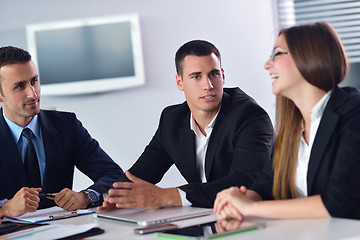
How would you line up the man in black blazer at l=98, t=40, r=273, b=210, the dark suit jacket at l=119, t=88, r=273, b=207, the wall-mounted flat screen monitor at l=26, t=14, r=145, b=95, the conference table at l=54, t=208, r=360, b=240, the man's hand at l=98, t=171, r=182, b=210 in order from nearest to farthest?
the conference table at l=54, t=208, r=360, b=240 → the man's hand at l=98, t=171, r=182, b=210 → the dark suit jacket at l=119, t=88, r=273, b=207 → the man in black blazer at l=98, t=40, r=273, b=210 → the wall-mounted flat screen monitor at l=26, t=14, r=145, b=95

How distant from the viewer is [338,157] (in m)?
1.66

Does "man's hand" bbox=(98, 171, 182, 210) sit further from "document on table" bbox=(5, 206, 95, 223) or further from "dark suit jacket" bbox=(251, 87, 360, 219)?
"dark suit jacket" bbox=(251, 87, 360, 219)

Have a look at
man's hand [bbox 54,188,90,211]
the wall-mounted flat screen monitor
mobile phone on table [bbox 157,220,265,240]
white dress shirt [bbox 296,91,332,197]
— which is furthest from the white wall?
mobile phone on table [bbox 157,220,265,240]

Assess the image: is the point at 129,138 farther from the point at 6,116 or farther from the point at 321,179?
the point at 321,179

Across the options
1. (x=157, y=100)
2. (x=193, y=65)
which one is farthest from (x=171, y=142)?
(x=157, y=100)

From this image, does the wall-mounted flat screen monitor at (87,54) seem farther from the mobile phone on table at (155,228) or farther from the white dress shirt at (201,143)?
the mobile phone on table at (155,228)

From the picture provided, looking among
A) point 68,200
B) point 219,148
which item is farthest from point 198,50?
point 68,200

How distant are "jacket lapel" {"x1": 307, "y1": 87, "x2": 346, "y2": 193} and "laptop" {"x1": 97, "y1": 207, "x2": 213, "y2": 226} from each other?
1.19 ft

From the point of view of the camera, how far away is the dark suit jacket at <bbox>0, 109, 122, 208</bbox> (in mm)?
2588

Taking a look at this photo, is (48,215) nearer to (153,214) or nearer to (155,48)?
(153,214)

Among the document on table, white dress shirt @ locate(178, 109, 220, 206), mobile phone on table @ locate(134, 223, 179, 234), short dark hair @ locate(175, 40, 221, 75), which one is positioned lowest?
the document on table

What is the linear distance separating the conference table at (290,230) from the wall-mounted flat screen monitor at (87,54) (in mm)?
2832

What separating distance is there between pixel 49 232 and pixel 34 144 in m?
1.07

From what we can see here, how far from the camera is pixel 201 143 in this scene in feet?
8.71
